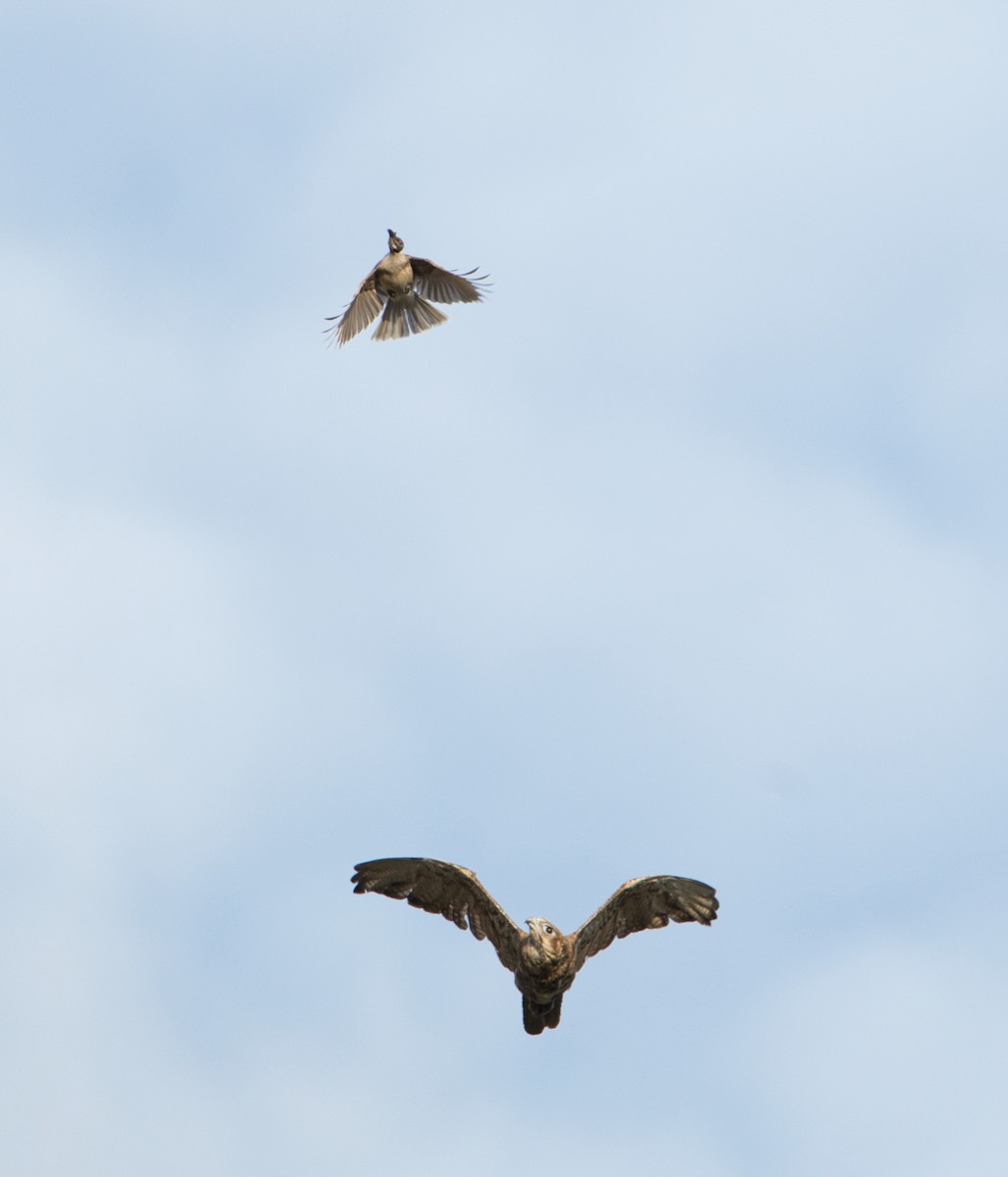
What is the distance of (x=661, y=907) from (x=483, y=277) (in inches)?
596

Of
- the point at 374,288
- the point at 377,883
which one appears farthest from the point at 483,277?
the point at 377,883

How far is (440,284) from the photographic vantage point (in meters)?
37.6

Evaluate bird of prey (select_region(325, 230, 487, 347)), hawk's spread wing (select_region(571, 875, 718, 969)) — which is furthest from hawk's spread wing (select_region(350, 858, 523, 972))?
bird of prey (select_region(325, 230, 487, 347))

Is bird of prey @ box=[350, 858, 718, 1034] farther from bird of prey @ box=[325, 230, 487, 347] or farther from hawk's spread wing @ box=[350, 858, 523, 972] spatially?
bird of prey @ box=[325, 230, 487, 347]

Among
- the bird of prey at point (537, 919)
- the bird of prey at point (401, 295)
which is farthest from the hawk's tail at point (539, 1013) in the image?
the bird of prey at point (401, 295)

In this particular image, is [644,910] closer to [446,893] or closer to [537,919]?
[537,919]

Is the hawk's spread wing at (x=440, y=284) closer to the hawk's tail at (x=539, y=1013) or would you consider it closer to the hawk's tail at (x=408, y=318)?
the hawk's tail at (x=408, y=318)

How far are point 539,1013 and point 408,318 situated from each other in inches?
632

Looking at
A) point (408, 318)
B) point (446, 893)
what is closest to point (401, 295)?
point (408, 318)

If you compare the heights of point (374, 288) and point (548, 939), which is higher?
point (374, 288)

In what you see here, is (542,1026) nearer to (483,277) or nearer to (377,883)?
(377,883)

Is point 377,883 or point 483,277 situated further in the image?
point 483,277

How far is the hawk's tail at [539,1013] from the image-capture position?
26109 millimetres

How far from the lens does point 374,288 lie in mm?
37219
